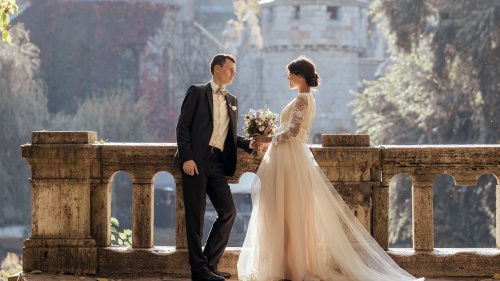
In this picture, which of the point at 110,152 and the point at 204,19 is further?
the point at 204,19

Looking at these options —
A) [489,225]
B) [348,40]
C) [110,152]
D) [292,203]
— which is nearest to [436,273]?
[292,203]

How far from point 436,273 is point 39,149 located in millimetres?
2788

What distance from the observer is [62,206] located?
24.4ft

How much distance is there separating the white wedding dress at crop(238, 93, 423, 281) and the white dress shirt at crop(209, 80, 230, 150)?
332 millimetres

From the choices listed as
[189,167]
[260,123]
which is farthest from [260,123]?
[189,167]

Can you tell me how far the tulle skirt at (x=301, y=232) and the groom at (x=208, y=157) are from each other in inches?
8.2

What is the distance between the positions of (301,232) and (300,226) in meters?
0.04

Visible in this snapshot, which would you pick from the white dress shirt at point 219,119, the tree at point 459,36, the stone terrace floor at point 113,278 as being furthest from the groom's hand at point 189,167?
the tree at point 459,36

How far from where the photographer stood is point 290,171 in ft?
23.1

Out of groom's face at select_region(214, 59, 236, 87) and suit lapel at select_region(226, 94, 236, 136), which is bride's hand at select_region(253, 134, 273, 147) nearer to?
suit lapel at select_region(226, 94, 236, 136)

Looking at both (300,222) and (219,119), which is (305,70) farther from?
(300,222)

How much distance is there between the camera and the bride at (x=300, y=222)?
22.7 ft

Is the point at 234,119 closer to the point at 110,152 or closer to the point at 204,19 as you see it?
the point at 110,152

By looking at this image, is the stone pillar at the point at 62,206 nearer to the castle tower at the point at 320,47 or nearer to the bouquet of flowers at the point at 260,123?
the bouquet of flowers at the point at 260,123
